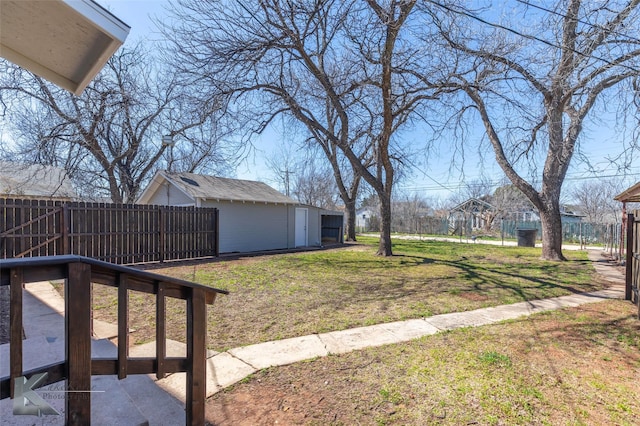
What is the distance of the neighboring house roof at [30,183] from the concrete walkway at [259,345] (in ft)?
41.8

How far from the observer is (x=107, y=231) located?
926 cm

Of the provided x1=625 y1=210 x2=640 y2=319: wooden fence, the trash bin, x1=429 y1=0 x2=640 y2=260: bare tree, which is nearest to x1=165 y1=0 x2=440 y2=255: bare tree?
x1=429 y1=0 x2=640 y2=260: bare tree

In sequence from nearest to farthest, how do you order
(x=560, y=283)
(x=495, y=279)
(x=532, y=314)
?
(x=532, y=314) → (x=560, y=283) → (x=495, y=279)

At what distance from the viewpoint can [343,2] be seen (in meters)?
6.84

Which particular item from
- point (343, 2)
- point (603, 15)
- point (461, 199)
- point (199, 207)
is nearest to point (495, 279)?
point (603, 15)

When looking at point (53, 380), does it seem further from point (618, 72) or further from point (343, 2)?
point (618, 72)

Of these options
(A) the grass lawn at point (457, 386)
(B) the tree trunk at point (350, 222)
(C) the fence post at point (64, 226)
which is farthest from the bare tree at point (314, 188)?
(A) the grass lawn at point (457, 386)

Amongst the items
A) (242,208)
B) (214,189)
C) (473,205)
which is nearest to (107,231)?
(214,189)

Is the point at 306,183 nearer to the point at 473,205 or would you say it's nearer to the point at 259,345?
the point at 473,205

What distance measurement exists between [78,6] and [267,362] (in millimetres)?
3246

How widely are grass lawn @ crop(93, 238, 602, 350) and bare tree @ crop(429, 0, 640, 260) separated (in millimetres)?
3219

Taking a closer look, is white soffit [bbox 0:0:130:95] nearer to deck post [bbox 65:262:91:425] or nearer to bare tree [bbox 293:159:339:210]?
deck post [bbox 65:262:91:425]

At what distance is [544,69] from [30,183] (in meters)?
21.4

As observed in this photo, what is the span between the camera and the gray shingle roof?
40.5 feet
